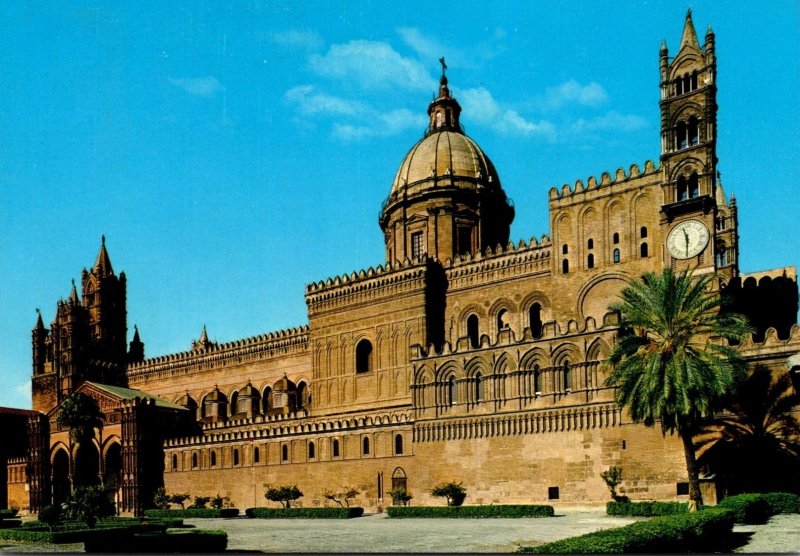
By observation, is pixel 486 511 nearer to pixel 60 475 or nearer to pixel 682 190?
pixel 682 190

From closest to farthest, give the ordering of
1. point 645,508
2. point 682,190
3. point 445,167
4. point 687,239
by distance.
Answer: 1. point 645,508
2. point 687,239
3. point 682,190
4. point 445,167

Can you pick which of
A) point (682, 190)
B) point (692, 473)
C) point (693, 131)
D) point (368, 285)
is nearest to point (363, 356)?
point (368, 285)

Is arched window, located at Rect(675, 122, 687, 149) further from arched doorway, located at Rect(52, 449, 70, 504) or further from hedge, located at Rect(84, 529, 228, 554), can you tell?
arched doorway, located at Rect(52, 449, 70, 504)

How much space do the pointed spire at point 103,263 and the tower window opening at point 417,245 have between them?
1392 inches

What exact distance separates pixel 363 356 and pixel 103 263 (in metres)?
36.3

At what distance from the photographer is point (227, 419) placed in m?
73.1

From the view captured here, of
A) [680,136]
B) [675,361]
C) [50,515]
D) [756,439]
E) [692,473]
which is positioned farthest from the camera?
[680,136]

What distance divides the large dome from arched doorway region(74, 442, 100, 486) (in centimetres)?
3028

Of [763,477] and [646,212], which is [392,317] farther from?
[763,477]

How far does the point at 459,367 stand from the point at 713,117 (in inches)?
753

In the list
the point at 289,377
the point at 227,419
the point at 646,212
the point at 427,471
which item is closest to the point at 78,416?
the point at 227,419

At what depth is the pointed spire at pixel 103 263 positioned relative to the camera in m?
88.7

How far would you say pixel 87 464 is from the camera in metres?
73.2

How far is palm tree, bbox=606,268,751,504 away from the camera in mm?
37406
